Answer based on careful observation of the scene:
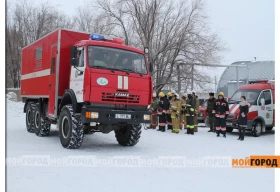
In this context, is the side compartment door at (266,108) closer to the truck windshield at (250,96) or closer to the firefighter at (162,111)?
the truck windshield at (250,96)

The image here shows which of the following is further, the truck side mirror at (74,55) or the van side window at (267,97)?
the van side window at (267,97)

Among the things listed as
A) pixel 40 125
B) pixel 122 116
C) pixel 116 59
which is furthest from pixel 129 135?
pixel 40 125

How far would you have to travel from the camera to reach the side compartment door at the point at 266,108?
13922mm

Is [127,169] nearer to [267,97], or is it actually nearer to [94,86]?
[94,86]

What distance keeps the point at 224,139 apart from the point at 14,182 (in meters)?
8.65

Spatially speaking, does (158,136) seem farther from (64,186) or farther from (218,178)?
(64,186)

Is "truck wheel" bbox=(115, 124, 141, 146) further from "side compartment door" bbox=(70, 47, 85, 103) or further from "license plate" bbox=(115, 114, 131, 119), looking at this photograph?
"side compartment door" bbox=(70, 47, 85, 103)

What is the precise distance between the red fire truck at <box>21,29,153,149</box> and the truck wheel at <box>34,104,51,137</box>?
1178mm

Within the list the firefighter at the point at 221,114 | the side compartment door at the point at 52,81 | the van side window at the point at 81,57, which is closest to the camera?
the van side window at the point at 81,57

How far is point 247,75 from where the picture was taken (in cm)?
2539

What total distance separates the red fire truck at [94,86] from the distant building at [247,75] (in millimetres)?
16972

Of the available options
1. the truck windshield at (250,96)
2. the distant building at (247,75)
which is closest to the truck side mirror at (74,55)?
the truck windshield at (250,96)

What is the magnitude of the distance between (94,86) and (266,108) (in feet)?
29.2

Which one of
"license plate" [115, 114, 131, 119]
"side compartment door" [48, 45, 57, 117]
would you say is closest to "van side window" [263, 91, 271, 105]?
"license plate" [115, 114, 131, 119]
